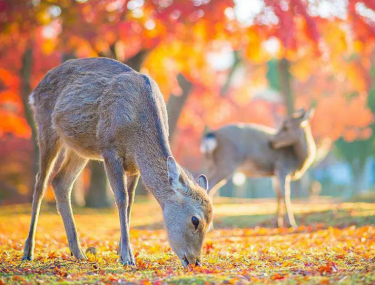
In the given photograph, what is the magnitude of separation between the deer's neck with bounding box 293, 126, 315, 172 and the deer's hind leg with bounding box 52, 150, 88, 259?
5.15m

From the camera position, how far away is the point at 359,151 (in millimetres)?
33281

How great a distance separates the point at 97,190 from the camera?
14680 mm

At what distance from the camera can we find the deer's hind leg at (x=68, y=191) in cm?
597

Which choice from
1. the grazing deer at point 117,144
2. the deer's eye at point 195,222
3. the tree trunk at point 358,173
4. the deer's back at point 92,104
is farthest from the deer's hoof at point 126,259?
the tree trunk at point 358,173

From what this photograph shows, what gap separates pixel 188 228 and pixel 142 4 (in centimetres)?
815

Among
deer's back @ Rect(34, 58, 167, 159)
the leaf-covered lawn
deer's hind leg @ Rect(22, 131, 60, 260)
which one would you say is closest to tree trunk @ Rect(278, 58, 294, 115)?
the leaf-covered lawn

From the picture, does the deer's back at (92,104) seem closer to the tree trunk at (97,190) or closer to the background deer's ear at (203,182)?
the background deer's ear at (203,182)

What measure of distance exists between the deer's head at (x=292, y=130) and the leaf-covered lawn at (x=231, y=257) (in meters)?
1.49

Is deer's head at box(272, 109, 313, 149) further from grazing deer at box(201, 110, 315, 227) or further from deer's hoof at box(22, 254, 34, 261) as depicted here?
deer's hoof at box(22, 254, 34, 261)

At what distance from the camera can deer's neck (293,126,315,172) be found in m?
10.6

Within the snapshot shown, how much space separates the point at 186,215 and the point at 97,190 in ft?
32.7

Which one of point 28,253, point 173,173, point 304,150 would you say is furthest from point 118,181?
point 304,150

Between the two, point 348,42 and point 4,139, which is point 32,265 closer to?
point 348,42

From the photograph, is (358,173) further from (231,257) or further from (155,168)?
(155,168)
